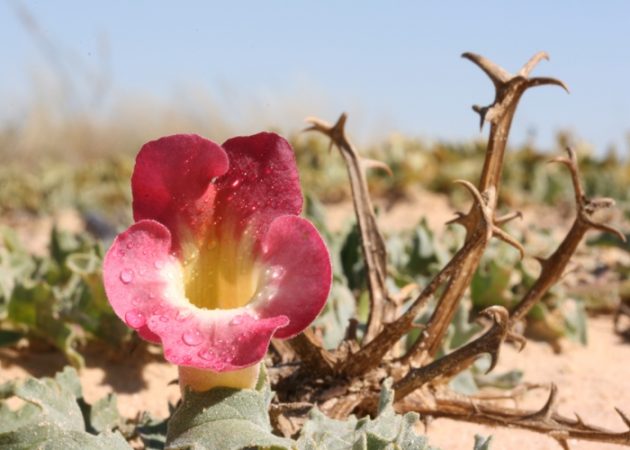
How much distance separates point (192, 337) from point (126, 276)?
0.50ft

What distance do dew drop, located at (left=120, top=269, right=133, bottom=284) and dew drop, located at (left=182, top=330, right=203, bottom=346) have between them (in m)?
0.13

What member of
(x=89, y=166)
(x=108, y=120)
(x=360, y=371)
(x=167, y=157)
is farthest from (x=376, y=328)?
(x=108, y=120)

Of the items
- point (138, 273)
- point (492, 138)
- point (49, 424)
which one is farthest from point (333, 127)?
point (49, 424)

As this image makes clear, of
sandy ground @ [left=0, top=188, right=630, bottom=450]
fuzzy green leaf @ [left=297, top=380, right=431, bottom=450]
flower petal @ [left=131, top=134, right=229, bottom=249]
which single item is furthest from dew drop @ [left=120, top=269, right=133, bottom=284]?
sandy ground @ [left=0, top=188, right=630, bottom=450]

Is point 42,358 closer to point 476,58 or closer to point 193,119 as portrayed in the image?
point 476,58

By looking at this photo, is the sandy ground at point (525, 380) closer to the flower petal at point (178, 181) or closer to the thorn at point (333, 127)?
the flower petal at point (178, 181)

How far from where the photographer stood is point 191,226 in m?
1.59

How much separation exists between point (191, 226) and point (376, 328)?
651 millimetres

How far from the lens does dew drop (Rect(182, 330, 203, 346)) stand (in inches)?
55.8

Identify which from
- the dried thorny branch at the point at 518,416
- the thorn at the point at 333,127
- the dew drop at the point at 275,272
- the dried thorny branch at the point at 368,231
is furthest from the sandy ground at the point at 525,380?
the thorn at the point at 333,127

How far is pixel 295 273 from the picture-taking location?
59.1 inches

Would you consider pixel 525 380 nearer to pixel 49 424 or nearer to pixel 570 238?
pixel 570 238

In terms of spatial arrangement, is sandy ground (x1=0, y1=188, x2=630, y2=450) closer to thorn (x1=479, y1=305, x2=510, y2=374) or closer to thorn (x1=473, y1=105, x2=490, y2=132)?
thorn (x1=479, y1=305, x2=510, y2=374)

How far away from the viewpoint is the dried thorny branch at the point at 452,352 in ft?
6.05
